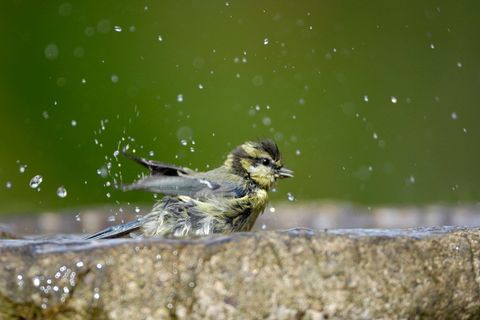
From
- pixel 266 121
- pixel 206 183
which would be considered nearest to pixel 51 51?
pixel 266 121

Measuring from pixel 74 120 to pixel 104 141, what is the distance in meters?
0.28

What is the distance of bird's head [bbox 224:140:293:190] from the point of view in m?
4.50

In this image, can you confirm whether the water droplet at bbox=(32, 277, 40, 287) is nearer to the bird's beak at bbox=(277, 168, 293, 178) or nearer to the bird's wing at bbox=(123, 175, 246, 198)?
the bird's wing at bbox=(123, 175, 246, 198)

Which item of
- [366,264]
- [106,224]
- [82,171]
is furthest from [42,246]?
[82,171]

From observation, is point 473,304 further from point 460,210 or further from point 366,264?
point 460,210

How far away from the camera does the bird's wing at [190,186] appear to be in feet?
12.3

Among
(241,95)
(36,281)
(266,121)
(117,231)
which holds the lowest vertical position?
(36,281)

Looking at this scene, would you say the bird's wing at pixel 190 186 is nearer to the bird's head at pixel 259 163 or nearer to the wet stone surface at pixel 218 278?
the bird's head at pixel 259 163

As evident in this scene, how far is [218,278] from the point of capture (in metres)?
2.65

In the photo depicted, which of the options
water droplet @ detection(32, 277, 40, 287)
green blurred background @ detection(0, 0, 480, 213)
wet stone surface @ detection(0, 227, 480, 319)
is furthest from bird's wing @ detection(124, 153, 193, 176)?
green blurred background @ detection(0, 0, 480, 213)

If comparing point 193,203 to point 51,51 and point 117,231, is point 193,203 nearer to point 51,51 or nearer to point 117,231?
point 117,231

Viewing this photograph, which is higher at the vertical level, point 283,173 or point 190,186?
point 283,173

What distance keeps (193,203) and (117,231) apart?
0.34 metres

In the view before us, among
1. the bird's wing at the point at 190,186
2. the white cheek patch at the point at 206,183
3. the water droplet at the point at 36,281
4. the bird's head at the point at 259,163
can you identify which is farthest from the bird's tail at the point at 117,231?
the water droplet at the point at 36,281
